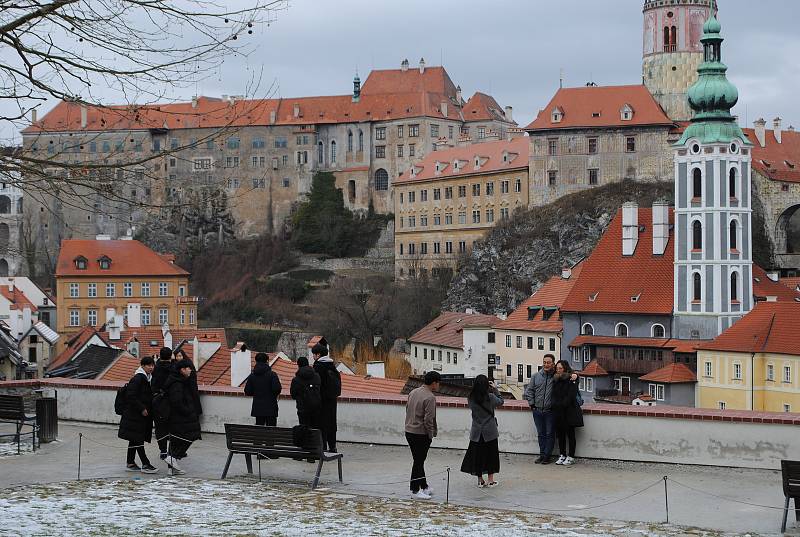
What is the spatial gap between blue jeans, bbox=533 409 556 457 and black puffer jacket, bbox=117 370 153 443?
137 inches

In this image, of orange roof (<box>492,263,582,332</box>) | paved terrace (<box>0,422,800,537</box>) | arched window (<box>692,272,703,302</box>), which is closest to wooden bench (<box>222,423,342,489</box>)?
Result: paved terrace (<box>0,422,800,537</box>)

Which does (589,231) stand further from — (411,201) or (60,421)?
(60,421)

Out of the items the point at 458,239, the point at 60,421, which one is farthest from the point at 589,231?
the point at 60,421

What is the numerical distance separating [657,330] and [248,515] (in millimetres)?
42119

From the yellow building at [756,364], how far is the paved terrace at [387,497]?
100 feet

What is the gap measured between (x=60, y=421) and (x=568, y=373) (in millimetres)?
6124

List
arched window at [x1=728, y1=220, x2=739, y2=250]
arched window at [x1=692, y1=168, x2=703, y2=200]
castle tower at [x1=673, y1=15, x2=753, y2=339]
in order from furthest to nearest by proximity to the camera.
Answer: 1. arched window at [x1=692, y1=168, x2=703, y2=200]
2. arched window at [x1=728, y1=220, x2=739, y2=250]
3. castle tower at [x1=673, y1=15, x2=753, y2=339]

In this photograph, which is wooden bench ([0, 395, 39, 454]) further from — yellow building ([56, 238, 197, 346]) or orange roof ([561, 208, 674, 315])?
yellow building ([56, 238, 197, 346])

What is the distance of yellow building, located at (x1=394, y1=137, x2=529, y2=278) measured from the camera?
74188 millimetres

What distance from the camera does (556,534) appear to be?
29.3 ft

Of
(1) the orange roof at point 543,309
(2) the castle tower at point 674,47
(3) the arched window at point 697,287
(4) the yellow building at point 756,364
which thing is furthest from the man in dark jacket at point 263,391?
(2) the castle tower at point 674,47

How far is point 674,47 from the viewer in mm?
71812

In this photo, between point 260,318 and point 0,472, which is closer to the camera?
point 0,472

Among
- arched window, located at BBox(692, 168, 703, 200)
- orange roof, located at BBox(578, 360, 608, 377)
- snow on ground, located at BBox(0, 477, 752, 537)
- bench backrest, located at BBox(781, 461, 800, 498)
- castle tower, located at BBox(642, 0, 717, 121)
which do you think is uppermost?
castle tower, located at BBox(642, 0, 717, 121)
